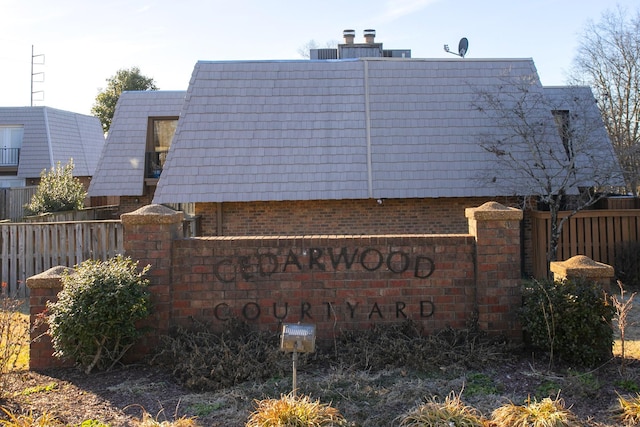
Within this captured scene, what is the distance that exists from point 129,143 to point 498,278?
1554cm

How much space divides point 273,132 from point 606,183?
320 inches

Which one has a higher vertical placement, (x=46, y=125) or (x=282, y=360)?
(x=46, y=125)

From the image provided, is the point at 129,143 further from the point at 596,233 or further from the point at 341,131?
the point at 596,233

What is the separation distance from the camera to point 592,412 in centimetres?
512

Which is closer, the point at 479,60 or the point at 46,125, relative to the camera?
the point at 479,60

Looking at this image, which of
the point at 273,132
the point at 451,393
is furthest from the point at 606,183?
the point at 451,393

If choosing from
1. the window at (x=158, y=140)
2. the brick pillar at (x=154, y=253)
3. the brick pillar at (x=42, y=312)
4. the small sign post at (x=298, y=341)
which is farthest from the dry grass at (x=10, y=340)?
the window at (x=158, y=140)

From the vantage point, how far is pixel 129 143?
19.4m

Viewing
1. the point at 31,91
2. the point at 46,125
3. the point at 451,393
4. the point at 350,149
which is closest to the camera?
the point at 451,393

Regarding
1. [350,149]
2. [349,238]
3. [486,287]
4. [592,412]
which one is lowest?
[592,412]

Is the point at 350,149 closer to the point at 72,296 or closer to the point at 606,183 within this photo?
the point at 606,183

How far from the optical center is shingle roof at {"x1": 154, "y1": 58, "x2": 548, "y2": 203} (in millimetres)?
14188

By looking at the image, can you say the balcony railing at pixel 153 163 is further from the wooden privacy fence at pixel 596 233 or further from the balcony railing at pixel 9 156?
the balcony railing at pixel 9 156

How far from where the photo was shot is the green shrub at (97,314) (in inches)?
242
